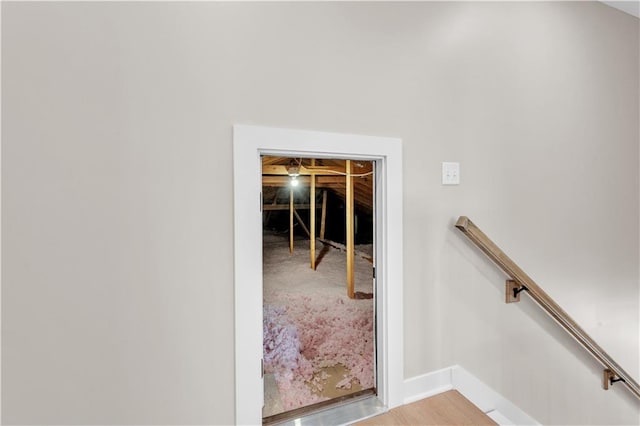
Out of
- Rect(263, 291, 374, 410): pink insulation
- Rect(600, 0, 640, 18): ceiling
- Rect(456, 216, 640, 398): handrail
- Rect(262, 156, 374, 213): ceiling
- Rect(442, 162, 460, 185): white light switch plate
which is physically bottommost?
Rect(263, 291, 374, 410): pink insulation

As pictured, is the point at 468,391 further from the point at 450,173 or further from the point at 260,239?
the point at 260,239

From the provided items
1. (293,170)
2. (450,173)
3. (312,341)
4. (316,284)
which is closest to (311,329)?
(312,341)

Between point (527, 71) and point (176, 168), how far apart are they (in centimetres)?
200

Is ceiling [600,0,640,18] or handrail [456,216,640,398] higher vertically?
ceiling [600,0,640,18]

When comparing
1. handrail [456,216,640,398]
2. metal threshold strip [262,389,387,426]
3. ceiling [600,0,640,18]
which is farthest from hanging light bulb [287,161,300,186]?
ceiling [600,0,640,18]

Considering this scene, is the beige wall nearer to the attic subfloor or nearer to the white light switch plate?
the white light switch plate

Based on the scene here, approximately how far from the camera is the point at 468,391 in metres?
1.62

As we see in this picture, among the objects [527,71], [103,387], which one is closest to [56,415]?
[103,387]

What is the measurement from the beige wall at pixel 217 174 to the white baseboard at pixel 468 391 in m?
0.06

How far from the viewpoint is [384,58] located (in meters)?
1.42

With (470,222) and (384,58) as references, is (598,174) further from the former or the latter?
(384,58)

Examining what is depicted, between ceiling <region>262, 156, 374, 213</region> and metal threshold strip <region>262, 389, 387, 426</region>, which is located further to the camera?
ceiling <region>262, 156, 374, 213</region>

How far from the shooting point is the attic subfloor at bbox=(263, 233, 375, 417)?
1710 millimetres

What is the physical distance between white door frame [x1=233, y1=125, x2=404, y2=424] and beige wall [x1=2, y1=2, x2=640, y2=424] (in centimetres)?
4
